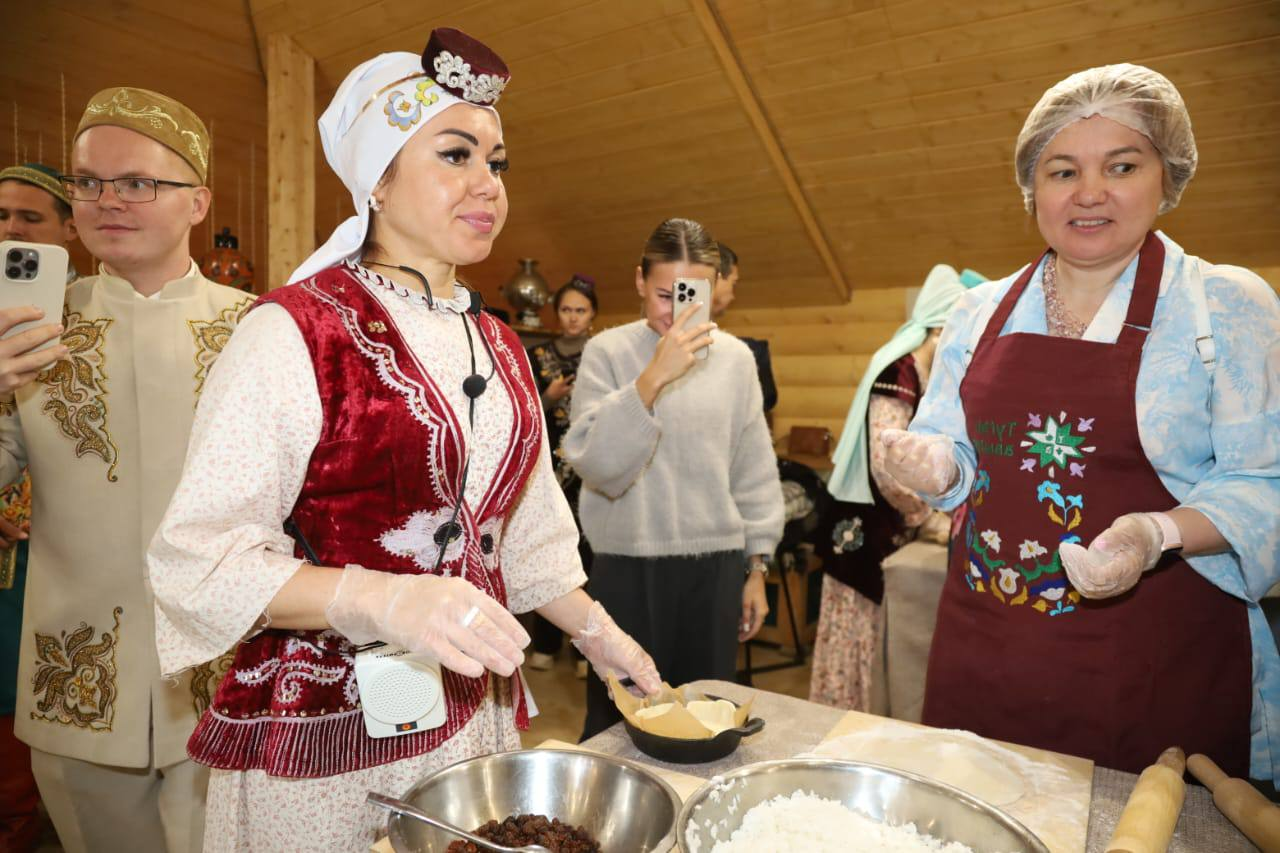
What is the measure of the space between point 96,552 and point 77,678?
9.3 inches

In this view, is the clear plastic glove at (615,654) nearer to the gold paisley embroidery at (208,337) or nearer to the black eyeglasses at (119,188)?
the gold paisley embroidery at (208,337)

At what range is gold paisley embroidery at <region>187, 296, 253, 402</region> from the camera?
5.31 ft

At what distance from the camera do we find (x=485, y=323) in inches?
49.5

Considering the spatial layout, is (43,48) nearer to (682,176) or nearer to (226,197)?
(226,197)

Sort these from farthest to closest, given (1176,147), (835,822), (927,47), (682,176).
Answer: (682,176) → (927,47) → (1176,147) → (835,822)

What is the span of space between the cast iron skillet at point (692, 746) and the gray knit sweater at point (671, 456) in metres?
1.04

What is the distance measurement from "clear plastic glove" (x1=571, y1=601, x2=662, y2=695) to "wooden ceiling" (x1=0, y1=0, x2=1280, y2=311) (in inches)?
137

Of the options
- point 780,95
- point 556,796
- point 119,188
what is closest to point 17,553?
point 119,188

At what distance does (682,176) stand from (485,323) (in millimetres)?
4158

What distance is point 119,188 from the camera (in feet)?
5.05

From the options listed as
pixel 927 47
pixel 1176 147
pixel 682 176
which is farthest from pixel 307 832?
pixel 682 176

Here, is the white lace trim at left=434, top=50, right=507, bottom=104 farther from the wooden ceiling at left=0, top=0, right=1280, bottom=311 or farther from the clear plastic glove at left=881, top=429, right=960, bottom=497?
the wooden ceiling at left=0, top=0, right=1280, bottom=311

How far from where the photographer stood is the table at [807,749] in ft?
3.21

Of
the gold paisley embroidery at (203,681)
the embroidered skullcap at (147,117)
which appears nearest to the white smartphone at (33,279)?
the embroidered skullcap at (147,117)
